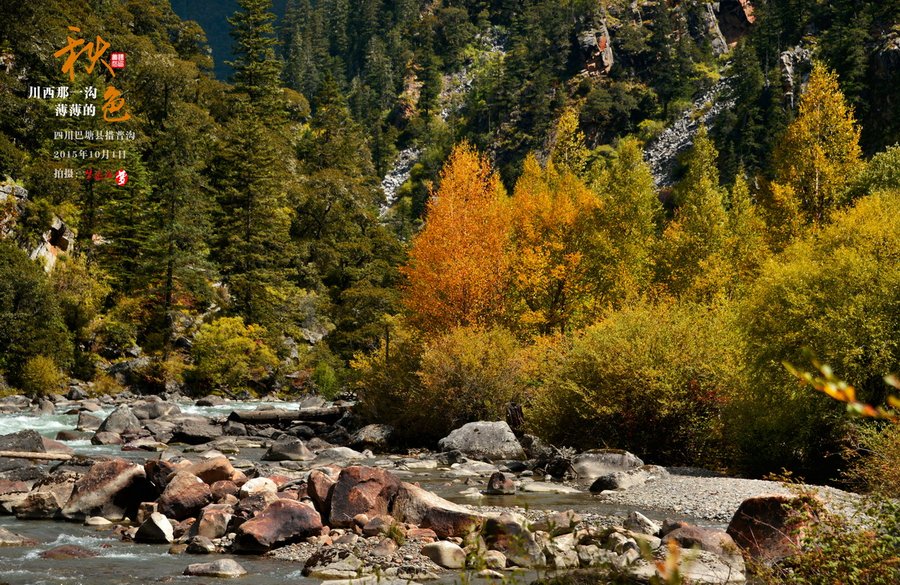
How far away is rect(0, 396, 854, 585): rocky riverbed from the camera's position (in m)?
11.0

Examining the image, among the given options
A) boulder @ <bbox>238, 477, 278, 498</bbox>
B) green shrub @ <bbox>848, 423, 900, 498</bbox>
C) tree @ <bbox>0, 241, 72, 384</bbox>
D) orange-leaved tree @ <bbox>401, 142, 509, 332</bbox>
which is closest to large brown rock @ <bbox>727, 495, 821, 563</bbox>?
green shrub @ <bbox>848, 423, 900, 498</bbox>

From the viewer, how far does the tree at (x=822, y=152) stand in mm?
30484

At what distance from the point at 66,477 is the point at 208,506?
4.37 m

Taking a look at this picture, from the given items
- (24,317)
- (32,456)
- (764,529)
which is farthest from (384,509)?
(24,317)

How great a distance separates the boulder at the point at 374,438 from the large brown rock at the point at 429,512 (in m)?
12.2

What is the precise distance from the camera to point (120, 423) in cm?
2728

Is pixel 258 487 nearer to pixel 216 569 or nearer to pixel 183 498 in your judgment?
pixel 183 498

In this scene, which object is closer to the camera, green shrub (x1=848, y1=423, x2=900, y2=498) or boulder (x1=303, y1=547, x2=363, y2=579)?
boulder (x1=303, y1=547, x2=363, y2=579)

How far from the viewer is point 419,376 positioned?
26906 mm

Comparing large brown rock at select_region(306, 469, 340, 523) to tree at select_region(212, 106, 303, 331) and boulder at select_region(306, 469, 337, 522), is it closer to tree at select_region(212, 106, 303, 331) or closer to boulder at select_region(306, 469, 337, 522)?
boulder at select_region(306, 469, 337, 522)

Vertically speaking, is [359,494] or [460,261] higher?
[460,261]

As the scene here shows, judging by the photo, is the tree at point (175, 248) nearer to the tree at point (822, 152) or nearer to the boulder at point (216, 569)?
the tree at point (822, 152)

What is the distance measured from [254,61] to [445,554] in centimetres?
7219

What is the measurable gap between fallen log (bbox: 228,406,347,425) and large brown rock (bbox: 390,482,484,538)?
19.2 m
